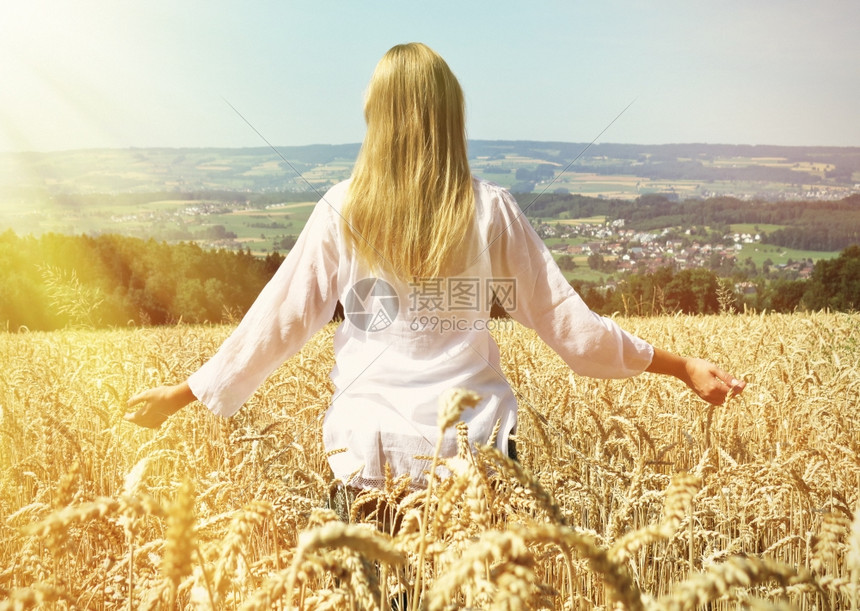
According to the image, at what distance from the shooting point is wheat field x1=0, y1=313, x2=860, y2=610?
2.52 ft

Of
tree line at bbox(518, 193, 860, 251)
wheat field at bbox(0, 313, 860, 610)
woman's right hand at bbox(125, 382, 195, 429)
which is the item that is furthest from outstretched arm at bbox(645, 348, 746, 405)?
tree line at bbox(518, 193, 860, 251)

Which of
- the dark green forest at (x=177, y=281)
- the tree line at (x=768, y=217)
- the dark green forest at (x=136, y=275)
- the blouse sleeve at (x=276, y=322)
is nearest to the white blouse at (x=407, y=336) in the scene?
the blouse sleeve at (x=276, y=322)

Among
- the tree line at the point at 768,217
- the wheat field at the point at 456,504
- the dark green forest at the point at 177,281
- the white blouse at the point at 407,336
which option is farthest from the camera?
the tree line at the point at 768,217

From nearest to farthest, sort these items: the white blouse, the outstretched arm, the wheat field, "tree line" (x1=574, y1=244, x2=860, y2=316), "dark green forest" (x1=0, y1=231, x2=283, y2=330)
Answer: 1. the wheat field
2. the white blouse
3. the outstretched arm
4. "tree line" (x1=574, y1=244, x2=860, y2=316)
5. "dark green forest" (x1=0, y1=231, x2=283, y2=330)

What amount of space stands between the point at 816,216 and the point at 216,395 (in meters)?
38.9

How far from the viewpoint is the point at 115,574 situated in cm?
144

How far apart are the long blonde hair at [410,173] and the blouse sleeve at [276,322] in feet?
0.41

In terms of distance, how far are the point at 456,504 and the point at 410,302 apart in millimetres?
724

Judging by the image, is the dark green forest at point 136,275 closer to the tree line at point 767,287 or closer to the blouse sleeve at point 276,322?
the tree line at point 767,287

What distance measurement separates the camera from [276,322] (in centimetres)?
213

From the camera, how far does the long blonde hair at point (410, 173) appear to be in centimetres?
199

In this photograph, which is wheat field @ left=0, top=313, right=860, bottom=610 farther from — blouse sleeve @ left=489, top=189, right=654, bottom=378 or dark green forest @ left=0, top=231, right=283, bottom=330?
dark green forest @ left=0, top=231, right=283, bottom=330

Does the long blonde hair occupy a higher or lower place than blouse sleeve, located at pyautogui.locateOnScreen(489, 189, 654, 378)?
higher

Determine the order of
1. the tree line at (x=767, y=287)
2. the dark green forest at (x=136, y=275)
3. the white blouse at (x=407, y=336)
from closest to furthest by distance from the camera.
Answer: the white blouse at (x=407, y=336) < the tree line at (x=767, y=287) < the dark green forest at (x=136, y=275)
